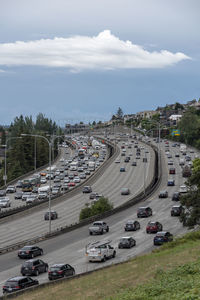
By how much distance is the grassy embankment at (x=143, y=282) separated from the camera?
82.4ft

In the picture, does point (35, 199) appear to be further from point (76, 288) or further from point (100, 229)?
point (76, 288)

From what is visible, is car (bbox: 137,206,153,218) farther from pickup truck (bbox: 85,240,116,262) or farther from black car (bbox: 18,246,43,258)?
pickup truck (bbox: 85,240,116,262)

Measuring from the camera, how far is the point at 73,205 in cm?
9100

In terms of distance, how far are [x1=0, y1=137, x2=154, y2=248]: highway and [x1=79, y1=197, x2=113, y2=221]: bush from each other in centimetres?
165

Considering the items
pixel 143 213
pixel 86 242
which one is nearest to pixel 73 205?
pixel 143 213

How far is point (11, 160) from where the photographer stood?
168 metres

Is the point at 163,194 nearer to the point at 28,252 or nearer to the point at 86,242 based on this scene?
the point at 86,242

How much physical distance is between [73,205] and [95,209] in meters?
13.0

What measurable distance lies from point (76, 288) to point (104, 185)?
81721 millimetres

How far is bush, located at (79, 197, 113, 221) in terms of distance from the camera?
76438mm

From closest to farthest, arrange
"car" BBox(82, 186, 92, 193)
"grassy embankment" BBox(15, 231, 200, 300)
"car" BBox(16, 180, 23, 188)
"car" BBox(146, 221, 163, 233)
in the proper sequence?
"grassy embankment" BBox(15, 231, 200, 300)
"car" BBox(146, 221, 163, 233)
"car" BBox(82, 186, 92, 193)
"car" BBox(16, 180, 23, 188)

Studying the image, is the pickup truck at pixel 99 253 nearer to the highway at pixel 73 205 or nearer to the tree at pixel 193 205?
the tree at pixel 193 205

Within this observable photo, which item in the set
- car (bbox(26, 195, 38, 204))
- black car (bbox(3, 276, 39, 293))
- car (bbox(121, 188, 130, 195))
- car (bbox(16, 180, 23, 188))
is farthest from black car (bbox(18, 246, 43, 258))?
car (bbox(16, 180, 23, 188))

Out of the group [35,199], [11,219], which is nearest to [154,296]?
[11,219]
